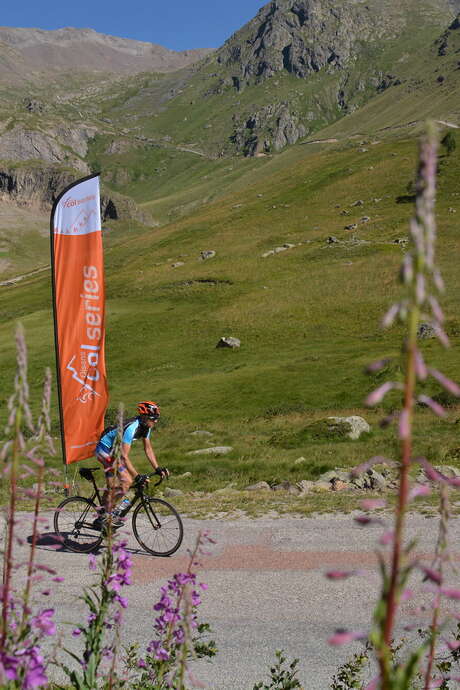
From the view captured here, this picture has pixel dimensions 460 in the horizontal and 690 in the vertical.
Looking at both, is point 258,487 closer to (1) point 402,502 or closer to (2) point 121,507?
(2) point 121,507

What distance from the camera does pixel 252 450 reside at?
27.7 meters

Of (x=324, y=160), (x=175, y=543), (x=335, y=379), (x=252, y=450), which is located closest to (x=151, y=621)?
(x=175, y=543)

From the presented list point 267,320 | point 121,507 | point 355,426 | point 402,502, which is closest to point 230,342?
point 267,320

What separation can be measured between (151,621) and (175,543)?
3176 millimetres

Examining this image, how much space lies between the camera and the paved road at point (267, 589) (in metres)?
8.66

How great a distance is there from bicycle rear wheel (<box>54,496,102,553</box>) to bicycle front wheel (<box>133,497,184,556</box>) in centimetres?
102

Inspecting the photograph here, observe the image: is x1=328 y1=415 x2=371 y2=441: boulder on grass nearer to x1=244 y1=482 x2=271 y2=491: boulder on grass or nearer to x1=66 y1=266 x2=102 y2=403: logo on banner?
x1=244 y1=482 x2=271 y2=491: boulder on grass

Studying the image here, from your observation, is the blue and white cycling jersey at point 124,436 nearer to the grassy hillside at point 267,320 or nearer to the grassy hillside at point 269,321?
the grassy hillside at point 269,321

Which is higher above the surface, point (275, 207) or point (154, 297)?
point (275, 207)

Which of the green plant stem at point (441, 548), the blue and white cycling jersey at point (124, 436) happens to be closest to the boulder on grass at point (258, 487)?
the blue and white cycling jersey at point (124, 436)

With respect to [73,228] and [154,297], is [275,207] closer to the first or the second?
[154,297]

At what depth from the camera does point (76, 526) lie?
1330 cm

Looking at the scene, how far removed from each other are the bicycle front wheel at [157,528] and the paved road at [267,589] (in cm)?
28

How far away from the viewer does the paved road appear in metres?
8.66
